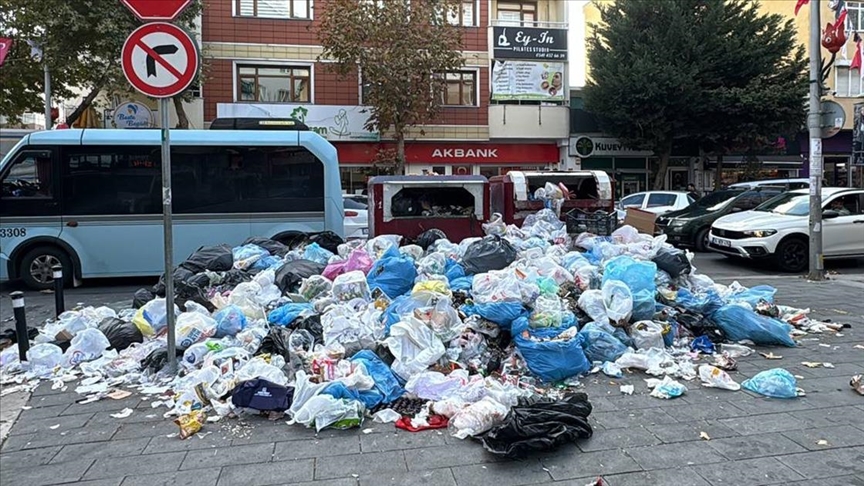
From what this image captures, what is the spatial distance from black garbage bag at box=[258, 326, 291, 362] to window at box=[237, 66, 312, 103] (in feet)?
59.5

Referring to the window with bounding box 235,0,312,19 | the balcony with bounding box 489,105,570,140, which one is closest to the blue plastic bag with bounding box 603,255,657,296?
the balcony with bounding box 489,105,570,140

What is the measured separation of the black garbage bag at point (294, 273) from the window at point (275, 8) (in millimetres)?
17282

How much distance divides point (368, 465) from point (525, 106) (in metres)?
21.5

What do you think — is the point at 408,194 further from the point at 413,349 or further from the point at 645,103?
the point at 645,103

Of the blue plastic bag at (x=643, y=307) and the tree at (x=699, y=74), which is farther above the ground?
the tree at (x=699, y=74)

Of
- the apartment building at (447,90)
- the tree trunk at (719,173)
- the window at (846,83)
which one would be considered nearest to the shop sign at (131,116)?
the apartment building at (447,90)

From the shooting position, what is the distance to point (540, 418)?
12.4 ft

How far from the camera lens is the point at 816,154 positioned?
1025 centimetres

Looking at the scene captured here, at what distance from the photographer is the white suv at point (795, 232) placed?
37.3 ft

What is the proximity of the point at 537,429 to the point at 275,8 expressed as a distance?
2139cm

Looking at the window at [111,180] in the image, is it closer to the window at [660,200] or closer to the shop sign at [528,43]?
the window at [660,200]

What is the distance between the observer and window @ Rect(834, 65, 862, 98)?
27219 mm

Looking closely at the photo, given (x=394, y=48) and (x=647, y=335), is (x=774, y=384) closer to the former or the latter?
(x=647, y=335)

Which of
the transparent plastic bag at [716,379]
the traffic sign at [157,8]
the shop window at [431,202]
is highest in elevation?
the traffic sign at [157,8]
